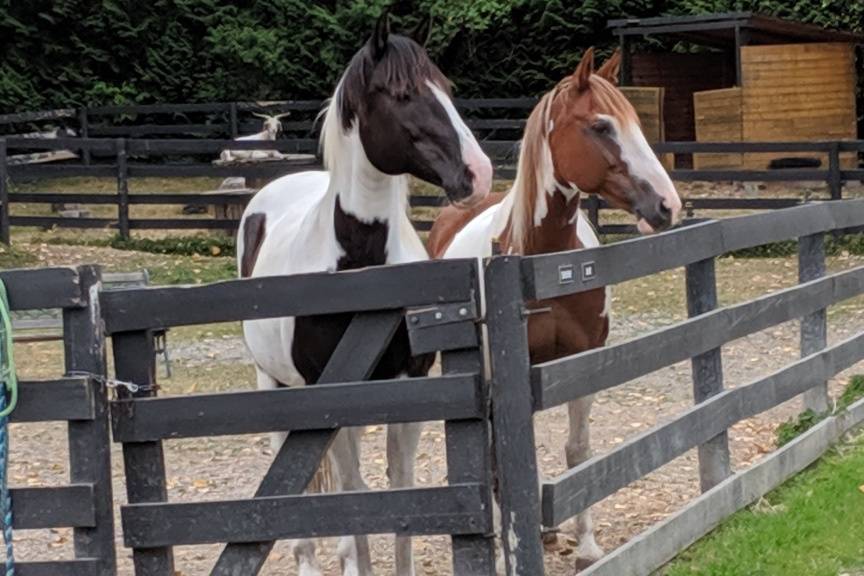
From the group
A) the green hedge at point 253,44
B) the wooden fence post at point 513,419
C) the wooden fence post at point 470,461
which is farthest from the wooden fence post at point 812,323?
the green hedge at point 253,44

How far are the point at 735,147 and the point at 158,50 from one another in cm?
1343

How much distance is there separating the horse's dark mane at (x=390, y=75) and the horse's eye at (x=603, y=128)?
95 centimetres

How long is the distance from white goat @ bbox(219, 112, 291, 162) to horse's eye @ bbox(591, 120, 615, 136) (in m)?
13.1

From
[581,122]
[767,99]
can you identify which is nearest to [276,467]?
[581,122]

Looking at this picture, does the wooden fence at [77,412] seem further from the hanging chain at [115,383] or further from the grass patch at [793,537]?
the grass patch at [793,537]

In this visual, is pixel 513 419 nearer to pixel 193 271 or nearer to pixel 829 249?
pixel 193 271

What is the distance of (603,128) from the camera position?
227 inches

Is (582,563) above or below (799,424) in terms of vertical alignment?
below

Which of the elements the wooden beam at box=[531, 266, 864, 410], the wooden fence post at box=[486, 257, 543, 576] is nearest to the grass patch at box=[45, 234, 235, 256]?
the wooden beam at box=[531, 266, 864, 410]

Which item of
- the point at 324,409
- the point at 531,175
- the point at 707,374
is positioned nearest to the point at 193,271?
the point at 531,175

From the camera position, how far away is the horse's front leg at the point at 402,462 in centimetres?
512

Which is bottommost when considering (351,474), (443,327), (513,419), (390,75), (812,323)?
(351,474)

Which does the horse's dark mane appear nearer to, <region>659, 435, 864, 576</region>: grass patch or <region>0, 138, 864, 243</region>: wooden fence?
<region>659, 435, 864, 576</region>: grass patch

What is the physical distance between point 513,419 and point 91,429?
1200mm
